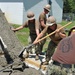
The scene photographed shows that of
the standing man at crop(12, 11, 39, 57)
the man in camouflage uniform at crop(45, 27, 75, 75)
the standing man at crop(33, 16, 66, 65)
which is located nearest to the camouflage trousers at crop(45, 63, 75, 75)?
the man in camouflage uniform at crop(45, 27, 75, 75)

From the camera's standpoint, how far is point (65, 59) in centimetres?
452

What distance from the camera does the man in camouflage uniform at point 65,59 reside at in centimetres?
445

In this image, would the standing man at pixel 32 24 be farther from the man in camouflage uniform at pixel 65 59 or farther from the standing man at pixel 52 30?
the man in camouflage uniform at pixel 65 59

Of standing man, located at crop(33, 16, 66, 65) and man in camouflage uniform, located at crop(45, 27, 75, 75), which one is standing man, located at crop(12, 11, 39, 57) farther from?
man in camouflage uniform, located at crop(45, 27, 75, 75)

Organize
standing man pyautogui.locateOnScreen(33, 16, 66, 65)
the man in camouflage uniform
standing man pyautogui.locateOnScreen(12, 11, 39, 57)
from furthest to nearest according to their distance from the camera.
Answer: standing man pyautogui.locateOnScreen(12, 11, 39, 57) → standing man pyautogui.locateOnScreen(33, 16, 66, 65) → the man in camouflage uniform

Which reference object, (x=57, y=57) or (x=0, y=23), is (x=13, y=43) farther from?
(x=57, y=57)

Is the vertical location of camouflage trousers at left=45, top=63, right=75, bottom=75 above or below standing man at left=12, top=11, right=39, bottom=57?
above

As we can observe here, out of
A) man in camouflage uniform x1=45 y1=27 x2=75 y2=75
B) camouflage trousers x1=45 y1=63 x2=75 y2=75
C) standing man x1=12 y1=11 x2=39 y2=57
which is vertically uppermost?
man in camouflage uniform x1=45 y1=27 x2=75 y2=75

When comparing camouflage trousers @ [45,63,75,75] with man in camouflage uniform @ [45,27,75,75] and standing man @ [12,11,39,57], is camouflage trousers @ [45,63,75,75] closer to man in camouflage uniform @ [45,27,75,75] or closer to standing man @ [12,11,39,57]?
man in camouflage uniform @ [45,27,75,75]

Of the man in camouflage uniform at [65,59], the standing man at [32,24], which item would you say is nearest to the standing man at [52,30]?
the standing man at [32,24]

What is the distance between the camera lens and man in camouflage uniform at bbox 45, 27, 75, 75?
14.6ft

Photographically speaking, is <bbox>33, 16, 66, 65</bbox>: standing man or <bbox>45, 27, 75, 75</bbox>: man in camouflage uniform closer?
<bbox>45, 27, 75, 75</bbox>: man in camouflage uniform

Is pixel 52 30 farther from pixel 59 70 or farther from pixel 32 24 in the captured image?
pixel 59 70

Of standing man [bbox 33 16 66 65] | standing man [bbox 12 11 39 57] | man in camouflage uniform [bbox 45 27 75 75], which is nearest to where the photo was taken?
man in camouflage uniform [bbox 45 27 75 75]
